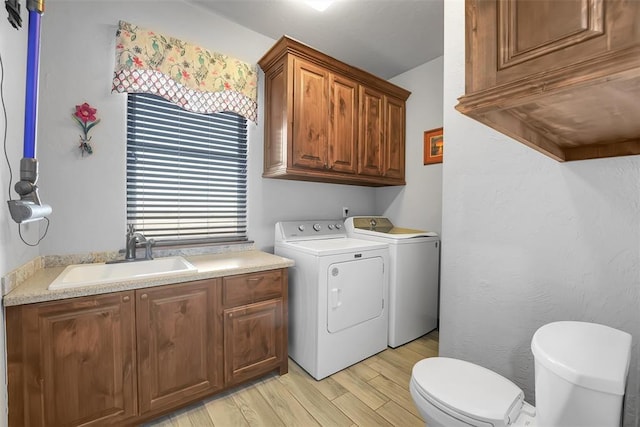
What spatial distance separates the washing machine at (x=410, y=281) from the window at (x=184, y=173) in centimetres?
131

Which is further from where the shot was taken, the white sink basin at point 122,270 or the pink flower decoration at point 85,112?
the pink flower decoration at point 85,112

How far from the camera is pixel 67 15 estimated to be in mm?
1748

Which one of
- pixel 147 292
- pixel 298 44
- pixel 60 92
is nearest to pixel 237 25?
pixel 298 44

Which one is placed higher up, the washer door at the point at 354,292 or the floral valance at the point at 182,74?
the floral valance at the point at 182,74

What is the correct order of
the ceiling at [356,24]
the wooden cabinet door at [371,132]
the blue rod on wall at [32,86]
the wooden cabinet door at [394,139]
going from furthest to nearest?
1. the wooden cabinet door at [394,139]
2. the wooden cabinet door at [371,132]
3. the ceiling at [356,24]
4. the blue rod on wall at [32,86]

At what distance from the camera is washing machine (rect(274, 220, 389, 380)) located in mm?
1996

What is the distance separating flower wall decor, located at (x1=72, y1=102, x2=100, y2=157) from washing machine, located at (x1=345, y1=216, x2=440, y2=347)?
226 centimetres

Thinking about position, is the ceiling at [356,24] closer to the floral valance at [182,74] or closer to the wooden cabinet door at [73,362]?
the floral valance at [182,74]

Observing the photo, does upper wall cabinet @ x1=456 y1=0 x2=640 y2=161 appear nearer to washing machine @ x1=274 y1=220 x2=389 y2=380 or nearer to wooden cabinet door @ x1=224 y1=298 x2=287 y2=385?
washing machine @ x1=274 y1=220 x2=389 y2=380

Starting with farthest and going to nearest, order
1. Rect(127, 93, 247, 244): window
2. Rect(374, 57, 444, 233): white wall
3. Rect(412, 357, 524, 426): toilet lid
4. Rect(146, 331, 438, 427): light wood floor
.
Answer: Rect(374, 57, 444, 233): white wall < Rect(127, 93, 247, 244): window < Rect(146, 331, 438, 427): light wood floor < Rect(412, 357, 524, 426): toilet lid

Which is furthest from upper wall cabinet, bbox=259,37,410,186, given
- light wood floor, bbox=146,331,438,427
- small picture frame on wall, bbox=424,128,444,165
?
light wood floor, bbox=146,331,438,427

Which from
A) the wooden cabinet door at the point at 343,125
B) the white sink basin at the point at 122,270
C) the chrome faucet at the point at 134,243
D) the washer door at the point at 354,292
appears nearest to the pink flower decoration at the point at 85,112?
the chrome faucet at the point at 134,243

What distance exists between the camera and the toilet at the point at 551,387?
0.72m

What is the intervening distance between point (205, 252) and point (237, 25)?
1.96 meters
